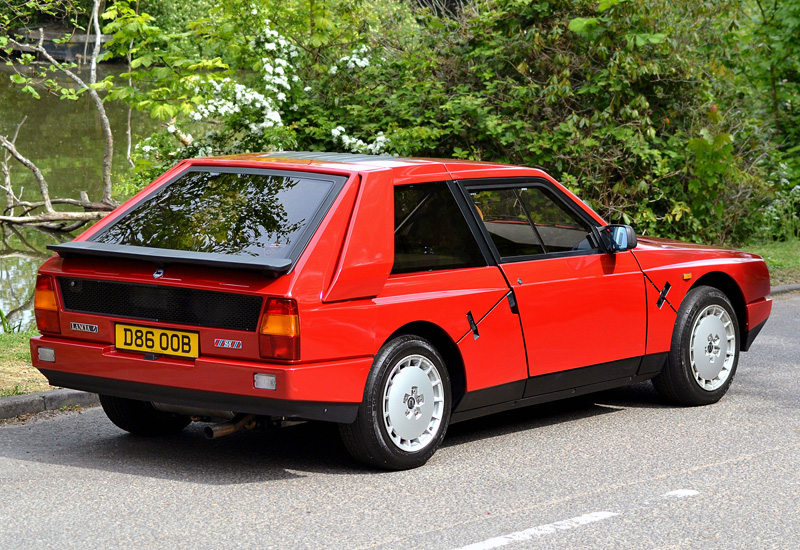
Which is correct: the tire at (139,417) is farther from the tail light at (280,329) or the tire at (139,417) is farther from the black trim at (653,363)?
the black trim at (653,363)

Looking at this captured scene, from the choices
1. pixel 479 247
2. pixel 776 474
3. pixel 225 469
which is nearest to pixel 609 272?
pixel 479 247

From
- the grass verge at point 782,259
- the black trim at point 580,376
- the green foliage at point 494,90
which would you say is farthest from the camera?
the grass verge at point 782,259

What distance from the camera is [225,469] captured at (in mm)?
5762

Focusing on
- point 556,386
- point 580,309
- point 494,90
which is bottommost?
point 556,386

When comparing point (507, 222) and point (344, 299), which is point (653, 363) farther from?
point (344, 299)

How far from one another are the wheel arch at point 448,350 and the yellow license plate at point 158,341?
1.08m

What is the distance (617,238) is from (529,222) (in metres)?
0.65

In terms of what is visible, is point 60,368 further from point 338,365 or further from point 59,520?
point 338,365

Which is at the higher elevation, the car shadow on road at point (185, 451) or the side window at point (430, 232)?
the side window at point (430, 232)

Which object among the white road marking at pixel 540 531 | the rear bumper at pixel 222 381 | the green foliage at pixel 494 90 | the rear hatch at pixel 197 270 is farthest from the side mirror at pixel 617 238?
the green foliage at pixel 494 90

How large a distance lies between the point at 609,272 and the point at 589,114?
8629mm

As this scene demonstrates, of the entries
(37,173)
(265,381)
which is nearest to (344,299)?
(265,381)

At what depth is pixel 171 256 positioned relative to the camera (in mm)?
5355

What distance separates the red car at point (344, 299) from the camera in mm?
5219
